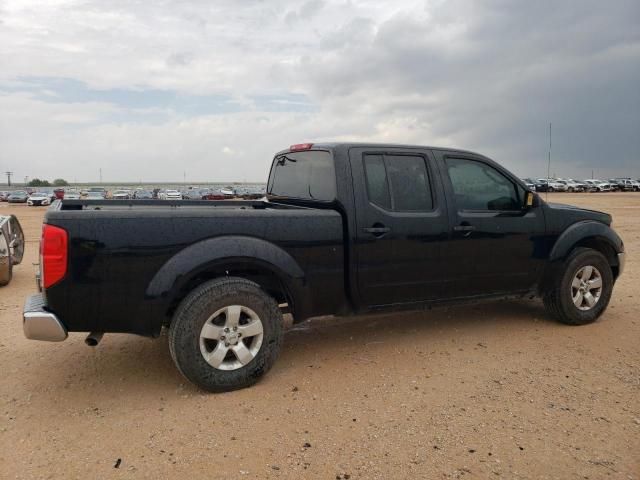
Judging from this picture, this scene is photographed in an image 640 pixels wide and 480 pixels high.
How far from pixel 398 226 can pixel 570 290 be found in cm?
211

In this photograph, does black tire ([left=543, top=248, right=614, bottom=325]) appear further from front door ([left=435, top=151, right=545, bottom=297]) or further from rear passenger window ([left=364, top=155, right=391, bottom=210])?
rear passenger window ([left=364, top=155, right=391, bottom=210])

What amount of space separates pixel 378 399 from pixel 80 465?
185cm

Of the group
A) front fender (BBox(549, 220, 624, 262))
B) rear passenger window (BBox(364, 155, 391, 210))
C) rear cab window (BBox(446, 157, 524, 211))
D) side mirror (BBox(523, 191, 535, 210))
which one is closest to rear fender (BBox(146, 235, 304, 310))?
rear passenger window (BBox(364, 155, 391, 210))

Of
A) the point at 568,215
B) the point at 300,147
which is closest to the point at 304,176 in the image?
the point at 300,147

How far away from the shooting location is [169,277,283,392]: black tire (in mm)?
3506

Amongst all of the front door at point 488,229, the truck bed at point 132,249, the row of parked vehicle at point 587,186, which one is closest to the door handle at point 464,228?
the front door at point 488,229

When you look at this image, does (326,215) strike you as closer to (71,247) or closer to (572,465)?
(71,247)

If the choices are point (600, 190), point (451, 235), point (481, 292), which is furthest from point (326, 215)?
point (600, 190)

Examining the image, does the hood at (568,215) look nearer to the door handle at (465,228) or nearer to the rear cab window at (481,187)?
the rear cab window at (481,187)

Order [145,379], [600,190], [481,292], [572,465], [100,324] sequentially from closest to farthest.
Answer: [572,465], [100,324], [145,379], [481,292], [600,190]

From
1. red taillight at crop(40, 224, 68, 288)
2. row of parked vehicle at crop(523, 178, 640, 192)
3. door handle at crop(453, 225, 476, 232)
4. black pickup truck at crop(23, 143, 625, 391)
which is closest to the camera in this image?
red taillight at crop(40, 224, 68, 288)

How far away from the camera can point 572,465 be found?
2.78 meters

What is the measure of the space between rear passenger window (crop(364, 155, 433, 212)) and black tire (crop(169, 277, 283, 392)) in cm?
126

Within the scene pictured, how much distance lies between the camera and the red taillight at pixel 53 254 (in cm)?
325
